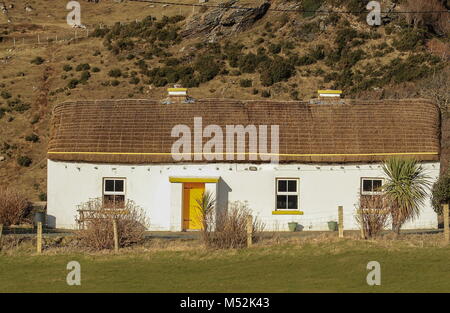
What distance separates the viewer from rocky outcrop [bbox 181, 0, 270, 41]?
75.9 metres

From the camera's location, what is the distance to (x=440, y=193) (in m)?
29.3

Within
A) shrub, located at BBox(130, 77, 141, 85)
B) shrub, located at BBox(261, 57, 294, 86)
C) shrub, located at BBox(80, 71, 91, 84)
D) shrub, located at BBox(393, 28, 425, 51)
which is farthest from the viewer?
shrub, located at BBox(80, 71, 91, 84)

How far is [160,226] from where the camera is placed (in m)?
29.6

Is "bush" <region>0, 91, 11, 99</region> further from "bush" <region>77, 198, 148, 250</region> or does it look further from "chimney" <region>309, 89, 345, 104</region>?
"bush" <region>77, 198, 148, 250</region>

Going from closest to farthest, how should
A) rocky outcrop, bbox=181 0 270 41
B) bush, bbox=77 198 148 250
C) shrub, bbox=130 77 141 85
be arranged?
Result: bush, bbox=77 198 148 250 < shrub, bbox=130 77 141 85 < rocky outcrop, bbox=181 0 270 41

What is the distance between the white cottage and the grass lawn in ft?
22.5

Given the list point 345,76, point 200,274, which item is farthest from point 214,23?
point 200,274

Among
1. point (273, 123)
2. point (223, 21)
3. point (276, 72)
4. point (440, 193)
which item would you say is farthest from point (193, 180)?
point (223, 21)

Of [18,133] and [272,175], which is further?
[18,133]

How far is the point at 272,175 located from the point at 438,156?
6.15 m

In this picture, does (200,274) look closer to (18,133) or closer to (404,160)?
(404,160)

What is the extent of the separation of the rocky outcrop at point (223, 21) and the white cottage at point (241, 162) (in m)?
45.6

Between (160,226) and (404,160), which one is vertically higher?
(404,160)

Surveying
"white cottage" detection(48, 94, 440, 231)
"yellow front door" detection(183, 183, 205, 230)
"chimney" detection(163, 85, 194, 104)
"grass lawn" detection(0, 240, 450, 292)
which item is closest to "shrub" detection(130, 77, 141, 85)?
"chimney" detection(163, 85, 194, 104)
